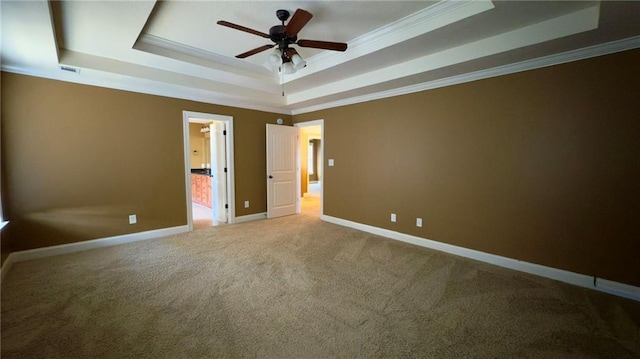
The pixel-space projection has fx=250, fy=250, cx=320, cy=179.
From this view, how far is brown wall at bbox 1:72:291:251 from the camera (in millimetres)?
3078

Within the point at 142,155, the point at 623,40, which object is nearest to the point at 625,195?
the point at 623,40

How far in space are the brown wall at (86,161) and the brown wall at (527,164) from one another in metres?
3.55

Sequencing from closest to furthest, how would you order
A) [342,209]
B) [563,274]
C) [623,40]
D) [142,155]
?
[623,40]
[563,274]
[142,155]
[342,209]

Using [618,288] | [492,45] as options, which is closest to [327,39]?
[492,45]

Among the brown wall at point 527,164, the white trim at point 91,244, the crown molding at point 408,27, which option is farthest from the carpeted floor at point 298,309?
the crown molding at point 408,27

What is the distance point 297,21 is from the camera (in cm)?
210

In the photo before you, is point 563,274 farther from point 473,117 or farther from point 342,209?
point 342,209

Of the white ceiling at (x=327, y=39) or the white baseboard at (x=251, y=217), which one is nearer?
the white ceiling at (x=327, y=39)

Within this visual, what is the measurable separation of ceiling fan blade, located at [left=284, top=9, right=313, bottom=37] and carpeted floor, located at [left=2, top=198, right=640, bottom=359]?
247 cm

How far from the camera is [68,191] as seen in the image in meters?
3.38

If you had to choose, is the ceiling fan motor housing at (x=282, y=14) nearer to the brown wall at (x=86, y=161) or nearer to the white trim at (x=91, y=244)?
the brown wall at (x=86, y=161)

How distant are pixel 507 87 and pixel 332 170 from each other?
3.04 m

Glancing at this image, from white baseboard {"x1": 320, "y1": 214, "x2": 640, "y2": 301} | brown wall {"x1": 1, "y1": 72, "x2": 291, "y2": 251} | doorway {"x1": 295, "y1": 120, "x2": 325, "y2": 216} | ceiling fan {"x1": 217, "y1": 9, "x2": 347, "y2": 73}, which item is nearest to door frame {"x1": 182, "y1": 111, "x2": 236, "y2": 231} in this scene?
brown wall {"x1": 1, "y1": 72, "x2": 291, "y2": 251}

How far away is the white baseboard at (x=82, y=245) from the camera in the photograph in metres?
3.07
